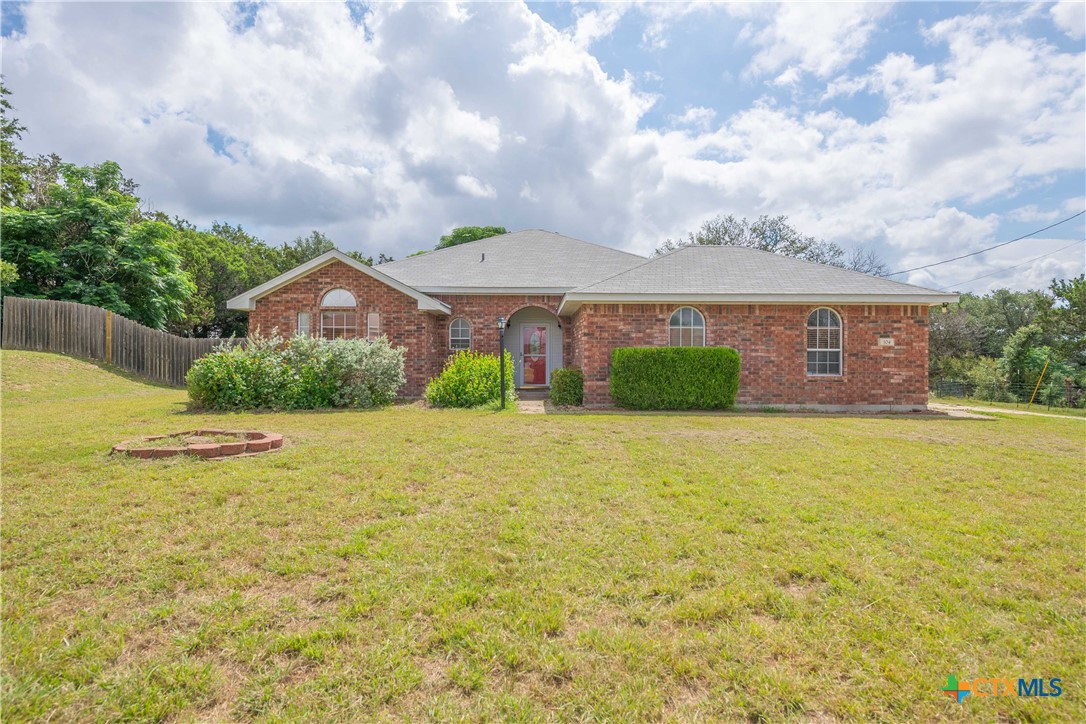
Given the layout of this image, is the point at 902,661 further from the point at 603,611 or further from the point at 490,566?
the point at 490,566

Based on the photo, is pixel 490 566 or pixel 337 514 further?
pixel 337 514

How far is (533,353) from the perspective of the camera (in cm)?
1650

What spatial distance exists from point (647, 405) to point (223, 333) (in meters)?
29.9

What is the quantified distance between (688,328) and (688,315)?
337 millimetres

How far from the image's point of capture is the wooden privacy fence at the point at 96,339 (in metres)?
14.4

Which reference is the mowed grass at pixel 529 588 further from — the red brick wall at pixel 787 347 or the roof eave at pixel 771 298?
the roof eave at pixel 771 298

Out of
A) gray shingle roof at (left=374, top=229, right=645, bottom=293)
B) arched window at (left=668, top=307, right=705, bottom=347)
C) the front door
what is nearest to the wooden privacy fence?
gray shingle roof at (left=374, top=229, right=645, bottom=293)

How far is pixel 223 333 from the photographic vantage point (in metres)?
30.5

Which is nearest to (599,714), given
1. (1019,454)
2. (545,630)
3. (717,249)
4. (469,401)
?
(545,630)

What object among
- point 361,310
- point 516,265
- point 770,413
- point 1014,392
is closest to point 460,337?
point 361,310

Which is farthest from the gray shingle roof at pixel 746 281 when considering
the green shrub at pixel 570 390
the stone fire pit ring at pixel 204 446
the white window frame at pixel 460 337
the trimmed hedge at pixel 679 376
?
the stone fire pit ring at pixel 204 446

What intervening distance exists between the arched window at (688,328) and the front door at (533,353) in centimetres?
532

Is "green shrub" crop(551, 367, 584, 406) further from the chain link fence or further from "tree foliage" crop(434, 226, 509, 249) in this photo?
"tree foliage" crop(434, 226, 509, 249)

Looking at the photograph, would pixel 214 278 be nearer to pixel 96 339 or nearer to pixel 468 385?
pixel 96 339
